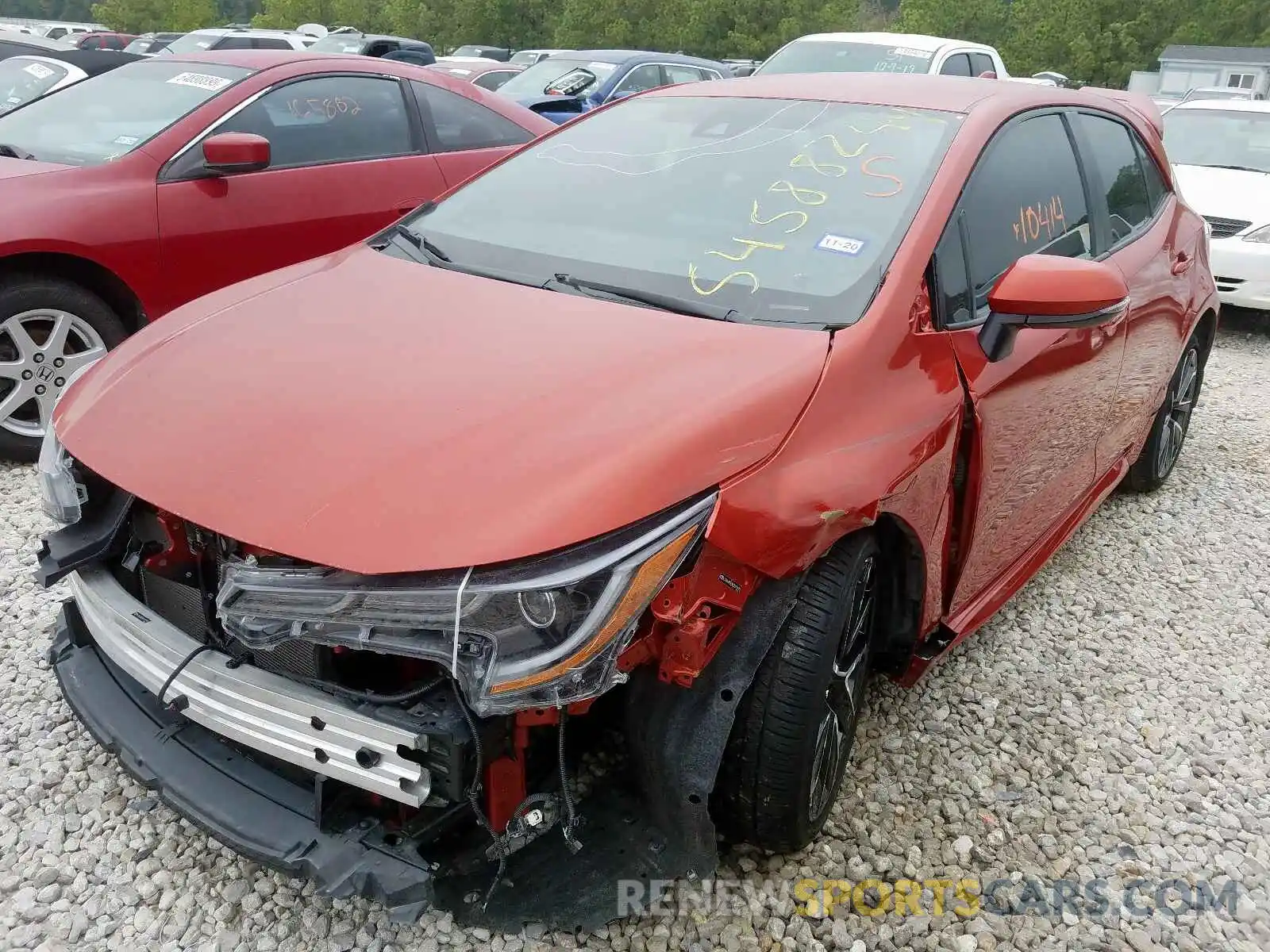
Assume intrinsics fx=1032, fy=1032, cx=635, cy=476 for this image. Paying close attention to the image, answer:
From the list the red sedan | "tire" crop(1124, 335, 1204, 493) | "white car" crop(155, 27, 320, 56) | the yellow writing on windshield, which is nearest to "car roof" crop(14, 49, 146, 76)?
"white car" crop(155, 27, 320, 56)

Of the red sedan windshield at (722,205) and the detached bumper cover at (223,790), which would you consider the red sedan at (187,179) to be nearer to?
the red sedan windshield at (722,205)

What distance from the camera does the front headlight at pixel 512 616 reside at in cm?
167

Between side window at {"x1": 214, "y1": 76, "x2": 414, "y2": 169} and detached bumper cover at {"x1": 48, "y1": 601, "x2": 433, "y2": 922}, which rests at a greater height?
side window at {"x1": 214, "y1": 76, "x2": 414, "y2": 169}

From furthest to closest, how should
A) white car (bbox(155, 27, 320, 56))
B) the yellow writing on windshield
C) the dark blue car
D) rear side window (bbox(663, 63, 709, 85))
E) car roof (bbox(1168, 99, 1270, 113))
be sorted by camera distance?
1. white car (bbox(155, 27, 320, 56))
2. rear side window (bbox(663, 63, 709, 85))
3. the dark blue car
4. car roof (bbox(1168, 99, 1270, 113))
5. the yellow writing on windshield

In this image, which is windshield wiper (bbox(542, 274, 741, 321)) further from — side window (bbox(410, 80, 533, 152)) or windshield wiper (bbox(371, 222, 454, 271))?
side window (bbox(410, 80, 533, 152))

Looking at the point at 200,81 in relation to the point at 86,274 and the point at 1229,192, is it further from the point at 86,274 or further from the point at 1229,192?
the point at 1229,192

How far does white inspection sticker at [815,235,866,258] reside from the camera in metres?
2.40

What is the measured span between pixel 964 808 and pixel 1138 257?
195cm

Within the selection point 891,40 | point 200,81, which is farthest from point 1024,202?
point 891,40

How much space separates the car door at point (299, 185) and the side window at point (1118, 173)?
9.82 feet

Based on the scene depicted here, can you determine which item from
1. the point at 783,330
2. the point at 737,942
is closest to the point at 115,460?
the point at 783,330

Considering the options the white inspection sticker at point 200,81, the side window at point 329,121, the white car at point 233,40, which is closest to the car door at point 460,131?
the side window at point 329,121

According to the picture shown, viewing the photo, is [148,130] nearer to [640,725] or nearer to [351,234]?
[351,234]

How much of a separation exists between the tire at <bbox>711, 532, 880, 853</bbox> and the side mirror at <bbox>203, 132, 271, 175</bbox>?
11.1 feet
